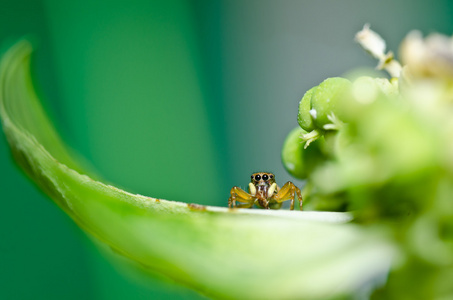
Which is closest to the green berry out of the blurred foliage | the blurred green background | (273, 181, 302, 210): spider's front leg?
the blurred foliage

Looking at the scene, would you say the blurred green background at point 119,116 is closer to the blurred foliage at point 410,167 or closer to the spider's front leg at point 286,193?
the spider's front leg at point 286,193

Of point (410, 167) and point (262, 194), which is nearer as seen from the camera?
point (410, 167)

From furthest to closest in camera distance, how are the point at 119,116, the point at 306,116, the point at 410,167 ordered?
the point at 119,116 → the point at 306,116 → the point at 410,167

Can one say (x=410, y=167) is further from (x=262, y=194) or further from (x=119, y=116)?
(x=119, y=116)

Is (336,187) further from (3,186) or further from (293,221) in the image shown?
(3,186)

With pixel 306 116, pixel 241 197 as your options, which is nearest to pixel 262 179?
pixel 241 197

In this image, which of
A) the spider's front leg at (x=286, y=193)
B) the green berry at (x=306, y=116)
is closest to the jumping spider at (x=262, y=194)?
the spider's front leg at (x=286, y=193)

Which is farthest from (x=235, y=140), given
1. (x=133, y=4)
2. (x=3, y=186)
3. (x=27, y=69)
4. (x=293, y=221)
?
(x=293, y=221)
